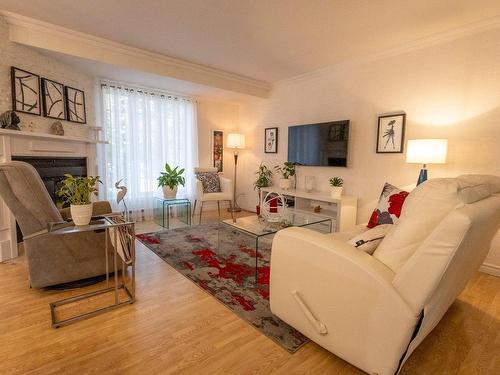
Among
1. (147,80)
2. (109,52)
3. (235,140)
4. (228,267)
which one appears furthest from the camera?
(235,140)

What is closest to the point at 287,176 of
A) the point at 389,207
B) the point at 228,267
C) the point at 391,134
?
the point at 391,134

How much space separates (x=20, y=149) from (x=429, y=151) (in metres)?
4.12

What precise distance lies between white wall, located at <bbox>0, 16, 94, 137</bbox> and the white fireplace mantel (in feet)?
0.58

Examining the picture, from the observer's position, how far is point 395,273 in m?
1.19

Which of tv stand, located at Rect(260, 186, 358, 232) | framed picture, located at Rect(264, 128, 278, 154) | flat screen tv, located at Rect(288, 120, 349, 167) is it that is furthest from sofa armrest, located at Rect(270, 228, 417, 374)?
framed picture, located at Rect(264, 128, 278, 154)

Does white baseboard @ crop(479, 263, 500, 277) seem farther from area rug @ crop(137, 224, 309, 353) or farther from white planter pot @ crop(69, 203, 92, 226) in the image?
white planter pot @ crop(69, 203, 92, 226)

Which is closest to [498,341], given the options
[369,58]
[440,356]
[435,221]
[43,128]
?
[440,356]

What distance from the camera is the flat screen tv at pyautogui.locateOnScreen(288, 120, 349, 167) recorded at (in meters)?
3.77

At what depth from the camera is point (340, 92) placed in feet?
12.5

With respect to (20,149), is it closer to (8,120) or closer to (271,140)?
(8,120)

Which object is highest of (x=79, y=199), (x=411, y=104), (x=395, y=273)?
(x=411, y=104)

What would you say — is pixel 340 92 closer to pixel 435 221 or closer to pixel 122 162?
pixel 435 221

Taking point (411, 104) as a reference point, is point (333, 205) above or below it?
below

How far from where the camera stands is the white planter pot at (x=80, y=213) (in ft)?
5.84
